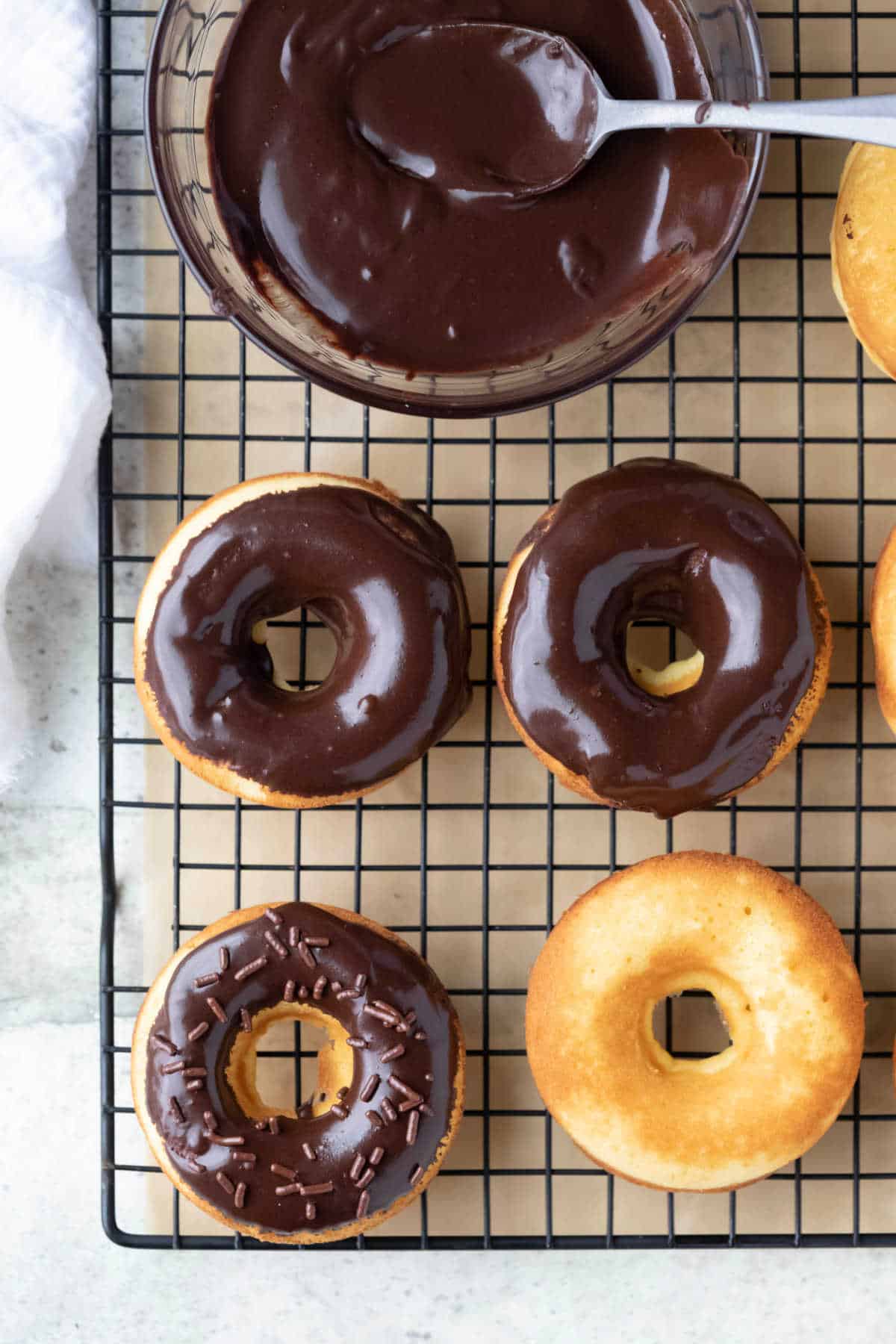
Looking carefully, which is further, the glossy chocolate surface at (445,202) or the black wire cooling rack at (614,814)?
the black wire cooling rack at (614,814)

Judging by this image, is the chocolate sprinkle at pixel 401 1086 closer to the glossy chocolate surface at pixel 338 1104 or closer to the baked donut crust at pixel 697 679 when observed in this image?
the glossy chocolate surface at pixel 338 1104

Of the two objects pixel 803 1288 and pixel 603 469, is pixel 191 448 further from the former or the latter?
pixel 803 1288

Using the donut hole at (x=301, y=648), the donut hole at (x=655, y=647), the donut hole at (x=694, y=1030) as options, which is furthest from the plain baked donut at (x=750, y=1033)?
the donut hole at (x=301, y=648)

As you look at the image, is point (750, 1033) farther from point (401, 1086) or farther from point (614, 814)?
point (401, 1086)

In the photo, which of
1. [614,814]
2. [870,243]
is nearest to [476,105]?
[870,243]

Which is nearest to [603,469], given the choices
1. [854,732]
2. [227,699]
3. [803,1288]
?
[854,732]

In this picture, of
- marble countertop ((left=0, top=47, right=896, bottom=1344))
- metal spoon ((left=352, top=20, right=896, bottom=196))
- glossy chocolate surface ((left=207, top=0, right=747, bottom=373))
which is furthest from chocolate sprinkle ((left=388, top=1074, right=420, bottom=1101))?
metal spoon ((left=352, top=20, right=896, bottom=196))
